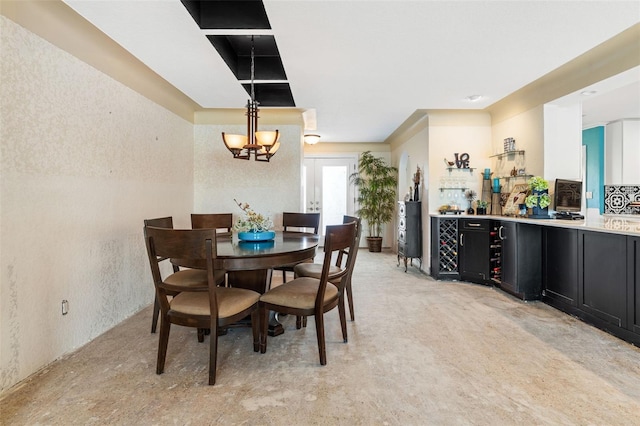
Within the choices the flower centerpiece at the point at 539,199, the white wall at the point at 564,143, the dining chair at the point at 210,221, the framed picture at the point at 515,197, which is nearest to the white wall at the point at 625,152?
the white wall at the point at 564,143

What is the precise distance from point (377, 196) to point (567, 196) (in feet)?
12.2

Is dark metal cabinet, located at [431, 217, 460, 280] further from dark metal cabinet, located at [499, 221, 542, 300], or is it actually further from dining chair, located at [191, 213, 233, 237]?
dining chair, located at [191, 213, 233, 237]

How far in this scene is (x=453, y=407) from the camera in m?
1.75

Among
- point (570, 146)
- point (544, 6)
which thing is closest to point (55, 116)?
point (544, 6)

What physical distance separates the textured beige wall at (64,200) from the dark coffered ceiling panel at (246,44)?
1.02 meters

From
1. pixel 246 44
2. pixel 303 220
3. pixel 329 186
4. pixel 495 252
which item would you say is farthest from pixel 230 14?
pixel 329 186

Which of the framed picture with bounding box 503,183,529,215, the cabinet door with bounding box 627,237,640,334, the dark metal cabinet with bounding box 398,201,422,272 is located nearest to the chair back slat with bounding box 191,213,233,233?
the dark metal cabinet with bounding box 398,201,422,272

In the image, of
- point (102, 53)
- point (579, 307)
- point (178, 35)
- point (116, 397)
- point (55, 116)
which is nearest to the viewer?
point (116, 397)

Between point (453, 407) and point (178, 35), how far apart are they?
3142 mm

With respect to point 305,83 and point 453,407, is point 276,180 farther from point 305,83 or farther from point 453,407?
point 453,407

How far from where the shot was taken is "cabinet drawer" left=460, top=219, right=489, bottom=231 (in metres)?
4.25

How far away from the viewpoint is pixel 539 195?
12.0 ft

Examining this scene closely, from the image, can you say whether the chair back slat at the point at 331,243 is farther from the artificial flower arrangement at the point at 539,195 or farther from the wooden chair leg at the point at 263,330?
the artificial flower arrangement at the point at 539,195

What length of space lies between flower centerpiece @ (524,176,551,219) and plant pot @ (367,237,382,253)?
3520 millimetres
